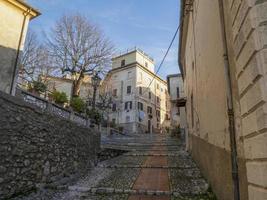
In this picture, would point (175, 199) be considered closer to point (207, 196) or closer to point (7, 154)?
point (207, 196)

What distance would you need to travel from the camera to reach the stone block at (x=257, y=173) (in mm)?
1755

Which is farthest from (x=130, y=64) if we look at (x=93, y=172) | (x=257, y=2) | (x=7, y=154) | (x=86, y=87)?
(x=257, y=2)

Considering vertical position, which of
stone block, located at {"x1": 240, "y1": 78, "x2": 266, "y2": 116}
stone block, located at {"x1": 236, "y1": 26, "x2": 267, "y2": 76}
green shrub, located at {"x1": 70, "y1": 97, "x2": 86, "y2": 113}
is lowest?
stone block, located at {"x1": 240, "y1": 78, "x2": 266, "y2": 116}

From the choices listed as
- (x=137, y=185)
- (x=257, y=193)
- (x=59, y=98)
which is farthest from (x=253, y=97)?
(x=59, y=98)

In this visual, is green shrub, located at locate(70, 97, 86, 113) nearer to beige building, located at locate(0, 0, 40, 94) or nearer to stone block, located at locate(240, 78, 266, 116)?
beige building, located at locate(0, 0, 40, 94)

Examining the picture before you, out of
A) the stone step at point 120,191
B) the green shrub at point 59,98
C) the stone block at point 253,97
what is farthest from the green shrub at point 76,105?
the stone block at point 253,97

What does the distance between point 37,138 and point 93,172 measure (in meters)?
2.93

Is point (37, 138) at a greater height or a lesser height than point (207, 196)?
greater

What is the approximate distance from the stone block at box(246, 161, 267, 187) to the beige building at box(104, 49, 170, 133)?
32.6 m

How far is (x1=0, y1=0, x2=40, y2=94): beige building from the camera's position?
10477 mm

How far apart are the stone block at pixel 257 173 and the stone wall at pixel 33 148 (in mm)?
4633

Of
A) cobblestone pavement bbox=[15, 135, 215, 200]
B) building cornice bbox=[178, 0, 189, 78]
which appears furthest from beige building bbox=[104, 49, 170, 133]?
cobblestone pavement bbox=[15, 135, 215, 200]

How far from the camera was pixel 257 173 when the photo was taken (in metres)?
1.88

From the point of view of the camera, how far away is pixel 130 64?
37719 mm
